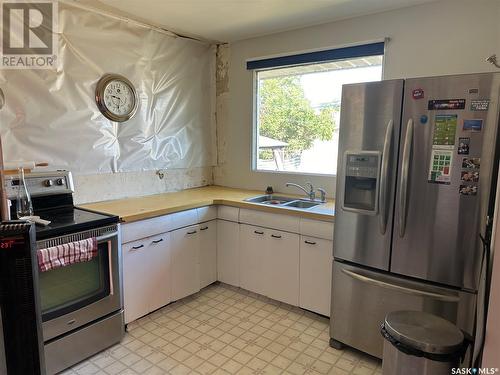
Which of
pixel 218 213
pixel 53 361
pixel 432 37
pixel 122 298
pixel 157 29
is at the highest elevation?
pixel 157 29

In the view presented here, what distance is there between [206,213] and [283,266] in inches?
32.9

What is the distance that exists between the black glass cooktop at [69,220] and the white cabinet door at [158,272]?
1.60ft

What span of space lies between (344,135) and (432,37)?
1194 millimetres

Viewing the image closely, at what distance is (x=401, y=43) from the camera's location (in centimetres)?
271

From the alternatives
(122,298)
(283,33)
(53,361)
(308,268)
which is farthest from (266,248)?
(283,33)

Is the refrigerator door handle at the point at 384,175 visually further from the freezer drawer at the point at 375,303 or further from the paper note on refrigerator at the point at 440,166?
the freezer drawer at the point at 375,303

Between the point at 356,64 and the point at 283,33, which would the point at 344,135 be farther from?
the point at 283,33

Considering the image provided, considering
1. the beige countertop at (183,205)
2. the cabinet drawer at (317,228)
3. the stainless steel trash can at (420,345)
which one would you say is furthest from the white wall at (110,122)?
the stainless steel trash can at (420,345)

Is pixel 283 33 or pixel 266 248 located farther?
pixel 283 33

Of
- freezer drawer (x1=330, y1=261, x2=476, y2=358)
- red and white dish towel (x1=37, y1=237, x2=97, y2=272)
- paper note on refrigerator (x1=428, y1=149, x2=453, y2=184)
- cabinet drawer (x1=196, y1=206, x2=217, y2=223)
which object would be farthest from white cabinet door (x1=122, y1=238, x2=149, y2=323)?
paper note on refrigerator (x1=428, y1=149, x2=453, y2=184)

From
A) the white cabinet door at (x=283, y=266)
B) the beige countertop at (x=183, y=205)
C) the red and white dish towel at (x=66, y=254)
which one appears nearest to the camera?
the red and white dish towel at (x=66, y=254)

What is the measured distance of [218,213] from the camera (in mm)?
3221
